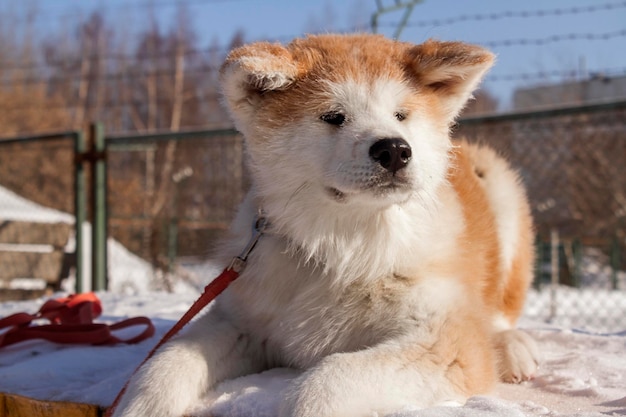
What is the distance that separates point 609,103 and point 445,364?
12.3 ft

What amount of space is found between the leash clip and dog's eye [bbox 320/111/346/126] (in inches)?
16.6

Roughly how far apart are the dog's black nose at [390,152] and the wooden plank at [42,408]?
1.27 m

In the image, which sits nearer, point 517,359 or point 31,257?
A: point 517,359

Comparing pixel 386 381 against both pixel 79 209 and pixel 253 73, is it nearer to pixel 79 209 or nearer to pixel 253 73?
pixel 253 73

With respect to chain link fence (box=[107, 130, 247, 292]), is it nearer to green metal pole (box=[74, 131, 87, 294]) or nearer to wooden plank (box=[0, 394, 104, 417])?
green metal pole (box=[74, 131, 87, 294])

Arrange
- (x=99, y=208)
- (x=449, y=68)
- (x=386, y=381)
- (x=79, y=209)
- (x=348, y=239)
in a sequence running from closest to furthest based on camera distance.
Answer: (x=386, y=381)
(x=348, y=239)
(x=449, y=68)
(x=99, y=208)
(x=79, y=209)

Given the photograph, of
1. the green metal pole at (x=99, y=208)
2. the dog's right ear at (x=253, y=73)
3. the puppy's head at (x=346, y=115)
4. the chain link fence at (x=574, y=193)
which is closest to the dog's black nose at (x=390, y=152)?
the puppy's head at (x=346, y=115)

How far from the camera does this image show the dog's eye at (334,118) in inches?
89.1

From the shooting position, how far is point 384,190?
6.94 ft

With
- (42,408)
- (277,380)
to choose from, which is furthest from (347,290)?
(42,408)

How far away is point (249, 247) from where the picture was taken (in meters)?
2.37

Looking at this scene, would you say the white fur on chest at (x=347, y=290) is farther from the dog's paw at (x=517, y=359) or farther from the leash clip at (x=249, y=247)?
the dog's paw at (x=517, y=359)

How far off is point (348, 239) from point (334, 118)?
0.42 metres

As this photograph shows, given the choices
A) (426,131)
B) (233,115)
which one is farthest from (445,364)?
(233,115)
